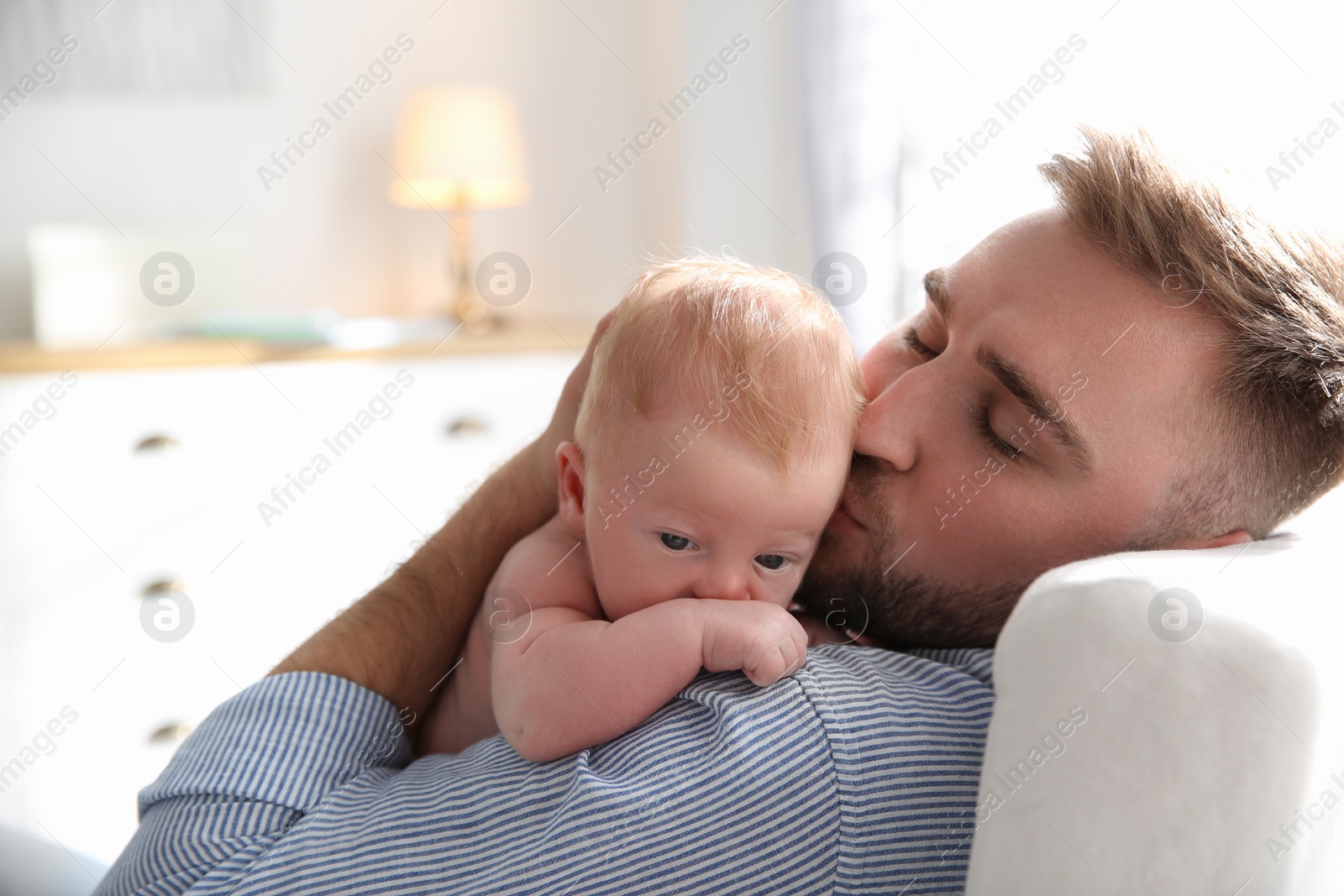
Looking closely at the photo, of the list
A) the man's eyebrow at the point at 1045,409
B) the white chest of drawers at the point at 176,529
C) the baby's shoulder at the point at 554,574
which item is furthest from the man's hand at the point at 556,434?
the white chest of drawers at the point at 176,529

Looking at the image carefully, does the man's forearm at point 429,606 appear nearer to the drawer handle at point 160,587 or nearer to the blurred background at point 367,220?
the blurred background at point 367,220

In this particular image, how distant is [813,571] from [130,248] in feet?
8.18

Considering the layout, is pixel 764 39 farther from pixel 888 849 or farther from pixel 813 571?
pixel 888 849

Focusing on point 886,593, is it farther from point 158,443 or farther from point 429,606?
point 158,443

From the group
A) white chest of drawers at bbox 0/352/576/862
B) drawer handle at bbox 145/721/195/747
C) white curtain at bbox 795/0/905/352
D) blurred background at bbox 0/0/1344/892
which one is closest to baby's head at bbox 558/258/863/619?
blurred background at bbox 0/0/1344/892

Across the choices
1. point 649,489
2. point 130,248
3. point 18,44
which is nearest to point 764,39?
point 130,248

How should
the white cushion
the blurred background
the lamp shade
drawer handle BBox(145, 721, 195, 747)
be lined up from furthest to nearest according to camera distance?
1. the lamp shade
2. drawer handle BBox(145, 721, 195, 747)
3. the blurred background
4. the white cushion

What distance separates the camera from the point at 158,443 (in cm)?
248

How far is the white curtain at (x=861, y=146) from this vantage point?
2.69m

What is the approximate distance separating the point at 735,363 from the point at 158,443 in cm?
213

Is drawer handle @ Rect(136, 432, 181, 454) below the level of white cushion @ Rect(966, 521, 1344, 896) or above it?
above

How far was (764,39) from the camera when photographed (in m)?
3.20

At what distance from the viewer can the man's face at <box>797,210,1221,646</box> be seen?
898 mm

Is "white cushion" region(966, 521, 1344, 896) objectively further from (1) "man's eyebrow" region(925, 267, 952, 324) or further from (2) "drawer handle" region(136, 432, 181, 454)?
(2) "drawer handle" region(136, 432, 181, 454)
